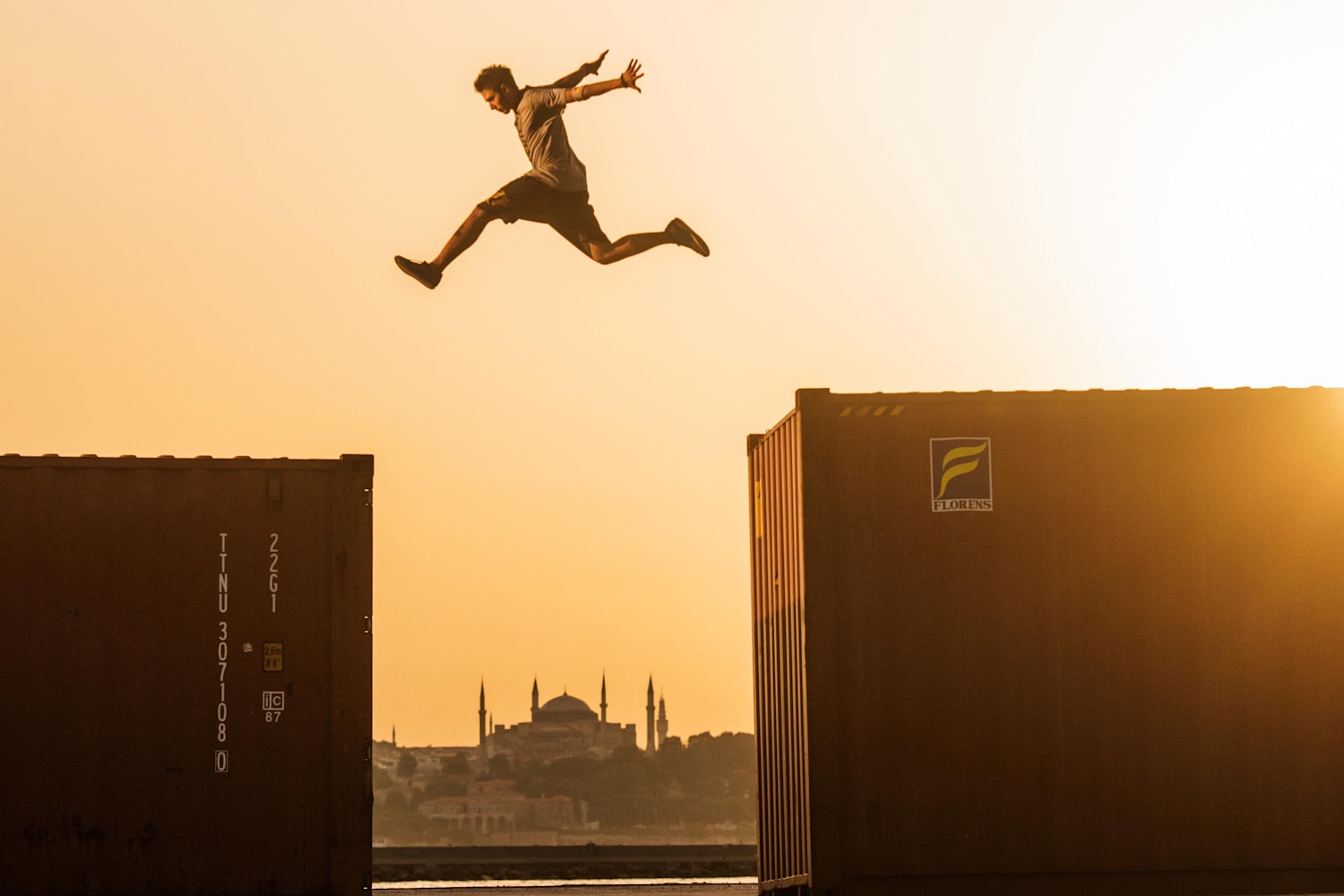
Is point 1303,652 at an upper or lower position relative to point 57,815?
Result: upper

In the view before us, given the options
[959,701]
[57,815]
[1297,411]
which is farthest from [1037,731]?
[57,815]

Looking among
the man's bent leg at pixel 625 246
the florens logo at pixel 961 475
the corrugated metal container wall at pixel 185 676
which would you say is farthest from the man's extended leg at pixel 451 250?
the florens logo at pixel 961 475

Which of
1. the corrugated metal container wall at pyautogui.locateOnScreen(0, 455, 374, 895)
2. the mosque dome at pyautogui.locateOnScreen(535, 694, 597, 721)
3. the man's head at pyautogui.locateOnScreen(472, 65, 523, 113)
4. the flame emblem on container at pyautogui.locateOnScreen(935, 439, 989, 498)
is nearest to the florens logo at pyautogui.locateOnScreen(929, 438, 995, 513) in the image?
the flame emblem on container at pyautogui.locateOnScreen(935, 439, 989, 498)

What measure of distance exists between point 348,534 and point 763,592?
137 inches

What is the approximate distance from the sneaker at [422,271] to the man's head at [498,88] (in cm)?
205

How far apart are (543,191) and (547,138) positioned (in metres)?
0.57

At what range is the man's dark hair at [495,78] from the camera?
60.6ft

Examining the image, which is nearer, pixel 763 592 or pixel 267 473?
pixel 267 473

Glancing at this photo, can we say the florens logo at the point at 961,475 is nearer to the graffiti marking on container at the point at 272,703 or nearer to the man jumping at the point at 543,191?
the graffiti marking on container at the point at 272,703

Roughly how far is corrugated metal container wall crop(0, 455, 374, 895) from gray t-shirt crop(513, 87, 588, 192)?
7.12 meters

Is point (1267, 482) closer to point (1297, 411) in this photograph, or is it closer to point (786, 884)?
point (1297, 411)

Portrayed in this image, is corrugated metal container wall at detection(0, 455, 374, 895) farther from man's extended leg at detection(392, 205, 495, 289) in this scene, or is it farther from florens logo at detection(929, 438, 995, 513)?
man's extended leg at detection(392, 205, 495, 289)

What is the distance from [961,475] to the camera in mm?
11477

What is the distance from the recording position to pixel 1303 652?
457 inches
